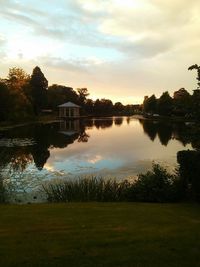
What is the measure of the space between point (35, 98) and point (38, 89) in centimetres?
236

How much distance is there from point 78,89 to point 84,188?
11964cm

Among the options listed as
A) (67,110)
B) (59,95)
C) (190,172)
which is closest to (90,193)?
(190,172)

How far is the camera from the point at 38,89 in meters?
87.6

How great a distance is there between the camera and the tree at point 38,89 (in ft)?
286

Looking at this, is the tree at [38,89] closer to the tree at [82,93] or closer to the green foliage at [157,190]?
the tree at [82,93]

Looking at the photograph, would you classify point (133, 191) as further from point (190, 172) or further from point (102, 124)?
point (102, 124)

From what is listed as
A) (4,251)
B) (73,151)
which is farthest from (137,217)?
(73,151)

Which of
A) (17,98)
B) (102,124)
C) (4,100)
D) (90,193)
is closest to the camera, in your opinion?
(90,193)

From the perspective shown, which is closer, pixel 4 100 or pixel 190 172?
pixel 190 172

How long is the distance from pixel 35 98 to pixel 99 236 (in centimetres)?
→ 8297

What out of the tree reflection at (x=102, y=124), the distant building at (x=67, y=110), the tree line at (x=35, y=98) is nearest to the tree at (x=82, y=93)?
the tree line at (x=35, y=98)

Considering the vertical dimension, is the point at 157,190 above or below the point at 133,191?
above

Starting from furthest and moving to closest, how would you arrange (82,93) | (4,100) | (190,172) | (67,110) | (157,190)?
(82,93) < (67,110) < (4,100) < (157,190) < (190,172)

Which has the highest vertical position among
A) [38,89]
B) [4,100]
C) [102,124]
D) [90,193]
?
[38,89]
